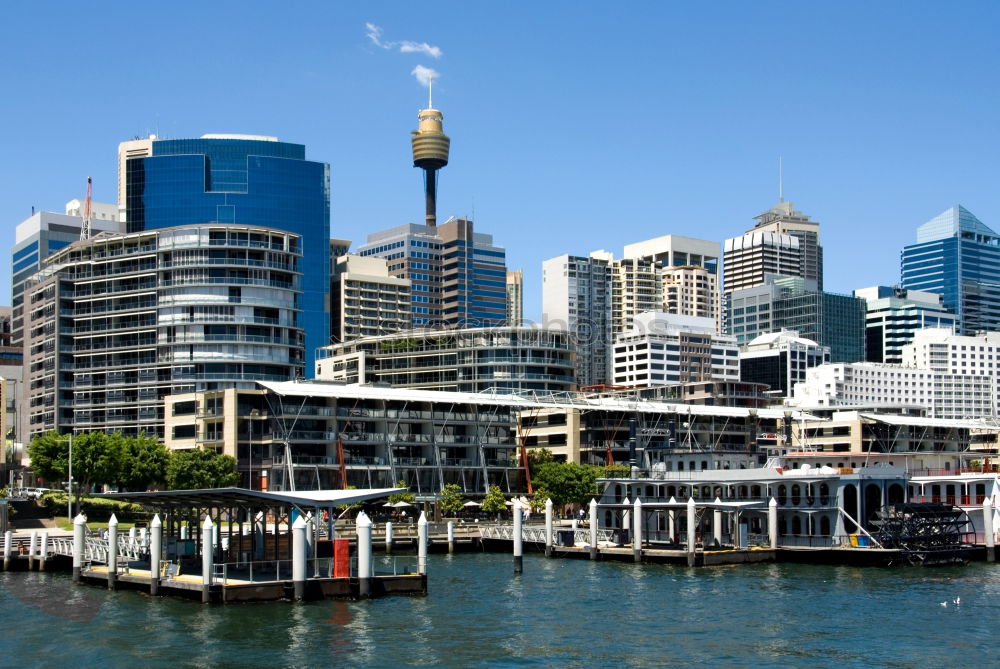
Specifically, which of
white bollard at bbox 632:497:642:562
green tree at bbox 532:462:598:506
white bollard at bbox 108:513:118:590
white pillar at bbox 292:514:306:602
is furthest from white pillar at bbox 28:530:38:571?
green tree at bbox 532:462:598:506

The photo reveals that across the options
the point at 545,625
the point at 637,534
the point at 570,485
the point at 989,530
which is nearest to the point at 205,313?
the point at 570,485

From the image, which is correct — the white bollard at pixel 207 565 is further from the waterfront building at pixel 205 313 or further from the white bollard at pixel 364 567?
the waterfront building at pixel 205 313

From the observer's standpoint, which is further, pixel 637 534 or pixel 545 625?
pixel 637 534

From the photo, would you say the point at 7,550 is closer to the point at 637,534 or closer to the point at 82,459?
the point at 82,459

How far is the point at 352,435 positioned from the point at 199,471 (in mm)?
23962

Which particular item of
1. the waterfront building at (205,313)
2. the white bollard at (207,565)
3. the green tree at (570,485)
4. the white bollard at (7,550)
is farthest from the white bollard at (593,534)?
the waterfront building at (205,313)

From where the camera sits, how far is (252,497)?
245 ft

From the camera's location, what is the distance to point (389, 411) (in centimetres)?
16388

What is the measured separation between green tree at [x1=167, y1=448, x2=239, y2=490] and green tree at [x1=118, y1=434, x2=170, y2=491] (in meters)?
1.67

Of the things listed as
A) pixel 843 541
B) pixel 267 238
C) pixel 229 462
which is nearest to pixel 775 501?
pixel 843 541

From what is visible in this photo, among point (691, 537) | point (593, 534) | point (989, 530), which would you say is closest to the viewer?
point (691, 537)

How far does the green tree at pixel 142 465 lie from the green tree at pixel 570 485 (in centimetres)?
4493

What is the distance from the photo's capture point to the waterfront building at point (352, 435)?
154 meters

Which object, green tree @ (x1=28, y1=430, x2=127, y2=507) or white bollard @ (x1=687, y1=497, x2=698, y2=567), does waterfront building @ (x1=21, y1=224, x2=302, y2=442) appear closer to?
green tree @ (x1=28, y1=430, x2=127, y2=507)
